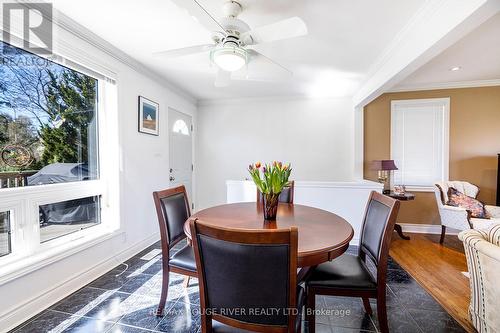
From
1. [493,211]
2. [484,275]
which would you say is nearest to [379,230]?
[484,275]

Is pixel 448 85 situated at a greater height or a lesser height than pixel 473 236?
greater

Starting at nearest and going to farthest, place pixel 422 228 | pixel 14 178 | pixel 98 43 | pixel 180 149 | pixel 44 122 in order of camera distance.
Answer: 1. pixel 14 178
2. pixel 44 122
3. pixel 98 43
4. pixel 422 228
5. pixel 180 149

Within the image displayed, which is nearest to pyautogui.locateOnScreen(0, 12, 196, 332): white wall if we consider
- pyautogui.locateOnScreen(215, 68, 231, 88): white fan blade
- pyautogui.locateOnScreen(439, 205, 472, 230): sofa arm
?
pyautogui.locateOnScreen(215, 68, 231, 88): white fan blade

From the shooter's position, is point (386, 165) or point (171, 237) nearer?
point (171, 237)

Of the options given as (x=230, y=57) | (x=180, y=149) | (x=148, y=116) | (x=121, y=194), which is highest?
(x=230, y=57)

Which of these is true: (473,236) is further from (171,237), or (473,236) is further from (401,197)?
(171,237)

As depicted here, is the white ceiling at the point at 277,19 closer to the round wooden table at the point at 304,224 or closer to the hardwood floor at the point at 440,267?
the round wooden table at the point at 304,224

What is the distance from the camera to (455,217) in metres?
3.03

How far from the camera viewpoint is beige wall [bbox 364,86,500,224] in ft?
11.5

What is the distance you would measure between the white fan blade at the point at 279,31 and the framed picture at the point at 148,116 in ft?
5.97

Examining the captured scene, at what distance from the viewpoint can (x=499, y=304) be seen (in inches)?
53.6

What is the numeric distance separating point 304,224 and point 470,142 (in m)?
3.75

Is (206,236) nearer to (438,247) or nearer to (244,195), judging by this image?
(244,195)

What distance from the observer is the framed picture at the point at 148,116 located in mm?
2926
